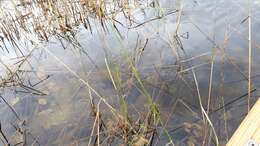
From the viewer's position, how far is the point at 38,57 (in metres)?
3.68

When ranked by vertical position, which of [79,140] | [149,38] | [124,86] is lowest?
[79,140]

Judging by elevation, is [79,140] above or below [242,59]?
below

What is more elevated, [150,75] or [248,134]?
[248,134]

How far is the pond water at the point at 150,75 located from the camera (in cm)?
246

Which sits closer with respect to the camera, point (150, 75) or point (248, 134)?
point (248, 134)

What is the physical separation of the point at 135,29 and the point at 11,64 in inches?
57.1

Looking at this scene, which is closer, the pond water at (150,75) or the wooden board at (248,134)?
the wooden board at (248,134)

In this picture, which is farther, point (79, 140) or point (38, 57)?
point (38, 57)

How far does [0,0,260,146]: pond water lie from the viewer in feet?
8.08

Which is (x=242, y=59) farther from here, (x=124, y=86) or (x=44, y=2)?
(x=44, y=2)

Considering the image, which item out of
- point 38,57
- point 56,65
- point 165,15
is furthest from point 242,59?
point 38,57

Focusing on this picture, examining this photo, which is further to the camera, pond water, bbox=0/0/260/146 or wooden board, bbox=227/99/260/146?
pond water, bbox=0/0/260/146

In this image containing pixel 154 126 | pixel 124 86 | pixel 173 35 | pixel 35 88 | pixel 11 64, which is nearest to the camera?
pixel 154 126

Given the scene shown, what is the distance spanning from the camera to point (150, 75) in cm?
296
